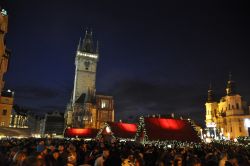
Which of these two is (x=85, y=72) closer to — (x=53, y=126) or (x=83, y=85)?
(x=83, y=85)

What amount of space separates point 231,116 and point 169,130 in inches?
2593

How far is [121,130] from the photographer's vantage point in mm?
38156

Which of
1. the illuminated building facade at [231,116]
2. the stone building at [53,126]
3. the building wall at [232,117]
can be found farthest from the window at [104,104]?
the building wall at [232,117]

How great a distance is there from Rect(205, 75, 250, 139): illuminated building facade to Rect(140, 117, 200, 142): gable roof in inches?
2160

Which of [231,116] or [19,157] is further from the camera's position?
[231,116]

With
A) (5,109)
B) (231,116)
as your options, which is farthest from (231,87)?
(5,109)

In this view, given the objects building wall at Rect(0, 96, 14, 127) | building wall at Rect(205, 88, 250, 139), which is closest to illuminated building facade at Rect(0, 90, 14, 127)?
building wall at Rect(0, 96, 14, 127)

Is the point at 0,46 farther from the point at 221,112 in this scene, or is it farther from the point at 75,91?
the point at 221,112

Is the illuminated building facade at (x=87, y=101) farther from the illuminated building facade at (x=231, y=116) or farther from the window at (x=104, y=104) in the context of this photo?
the illuminated building facade at (x=231, y=116)

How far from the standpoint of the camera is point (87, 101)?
8581 cm

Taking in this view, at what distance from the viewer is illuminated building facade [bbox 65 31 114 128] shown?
275 feet

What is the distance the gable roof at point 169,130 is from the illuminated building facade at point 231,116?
180 ft

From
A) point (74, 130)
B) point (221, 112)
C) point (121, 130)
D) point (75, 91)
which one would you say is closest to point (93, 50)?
point (75, 91)

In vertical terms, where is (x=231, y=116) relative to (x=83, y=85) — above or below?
below
